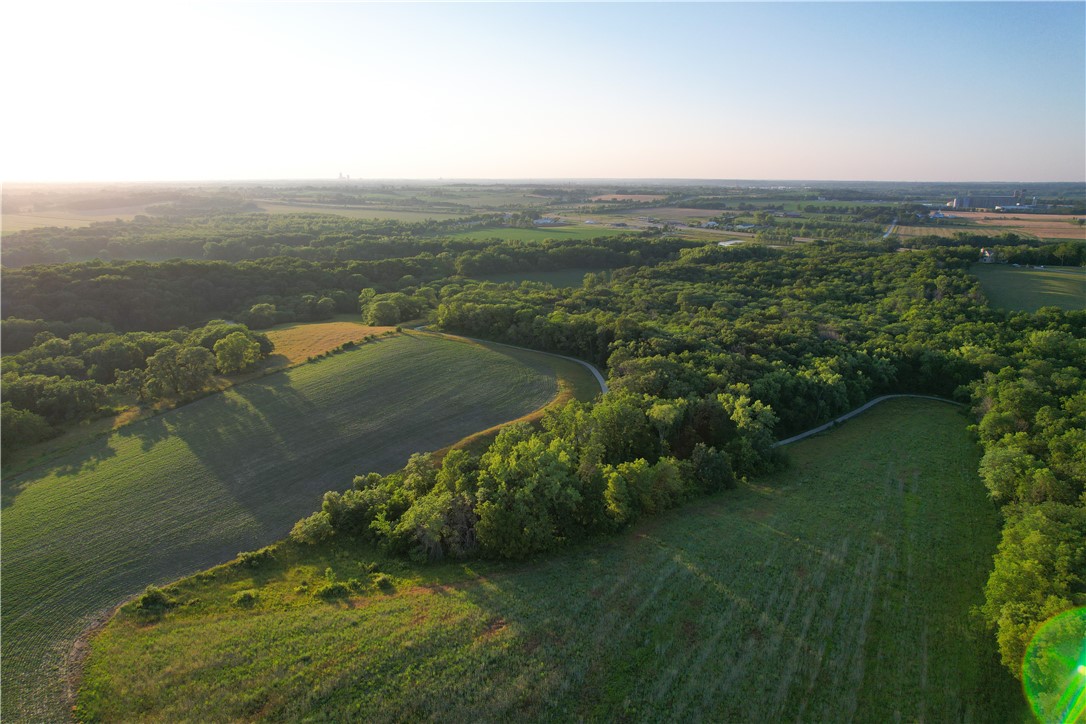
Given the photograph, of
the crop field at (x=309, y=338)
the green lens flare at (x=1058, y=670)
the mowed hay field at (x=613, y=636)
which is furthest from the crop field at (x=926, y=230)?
the green lens flare at (x=1058, y=670)

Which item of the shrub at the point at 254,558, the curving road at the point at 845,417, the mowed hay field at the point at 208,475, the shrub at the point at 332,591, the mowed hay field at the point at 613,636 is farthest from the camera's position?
the curving road at the point at 845,417

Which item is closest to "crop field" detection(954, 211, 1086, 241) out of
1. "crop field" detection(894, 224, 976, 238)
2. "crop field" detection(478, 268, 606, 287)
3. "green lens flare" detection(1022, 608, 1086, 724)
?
"crop field" detection(894, 224, 976, 238)

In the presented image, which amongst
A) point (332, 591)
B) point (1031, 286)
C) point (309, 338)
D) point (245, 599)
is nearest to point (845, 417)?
point (332, 591)

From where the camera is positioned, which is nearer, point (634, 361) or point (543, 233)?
point (634, 361)

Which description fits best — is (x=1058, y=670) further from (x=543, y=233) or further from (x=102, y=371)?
(x=543, y=233)

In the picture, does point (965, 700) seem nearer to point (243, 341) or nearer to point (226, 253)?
point (243, 341)

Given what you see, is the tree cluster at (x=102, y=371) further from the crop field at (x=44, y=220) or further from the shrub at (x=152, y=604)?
the crop field at (x=44, y=220)
